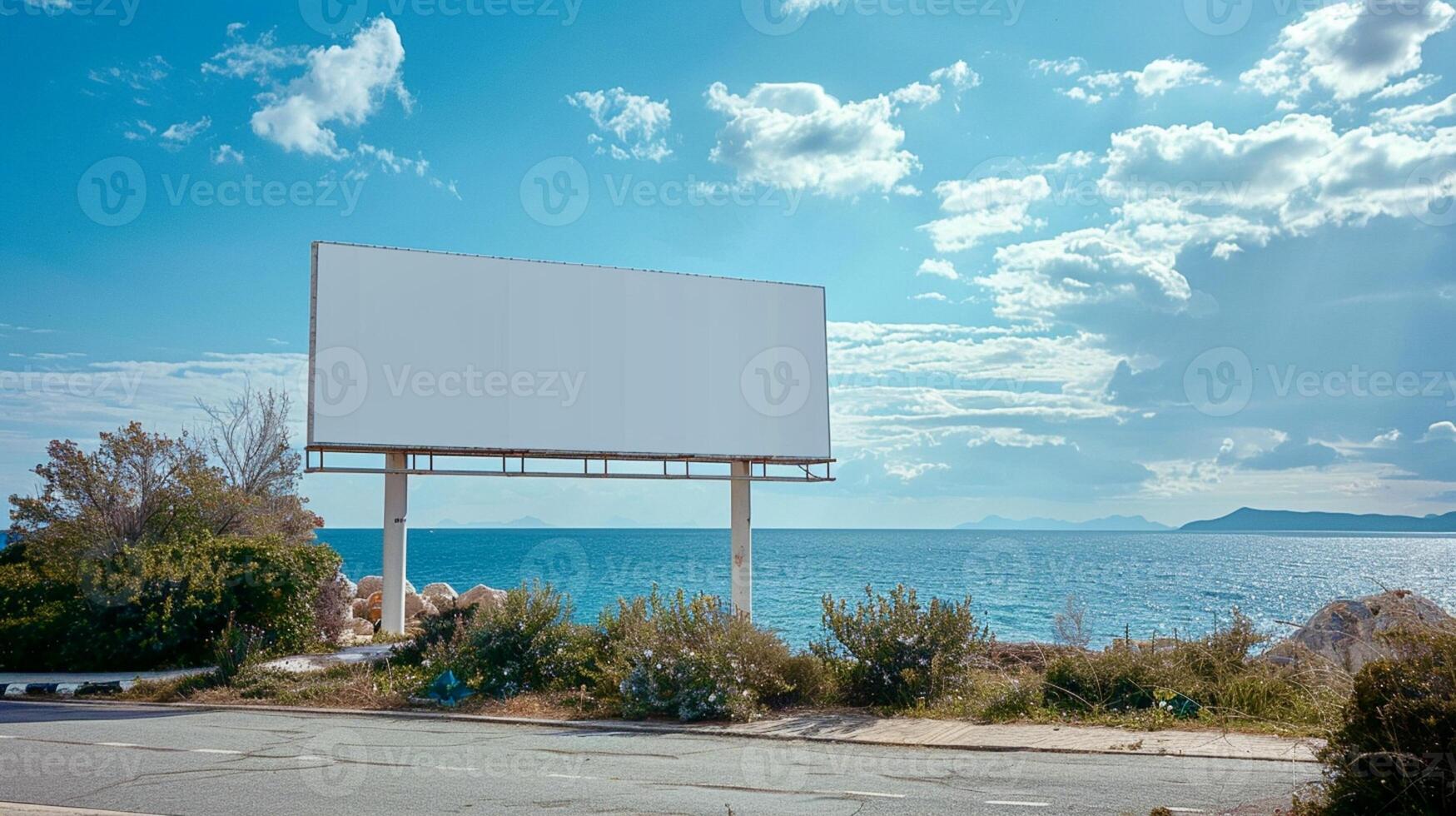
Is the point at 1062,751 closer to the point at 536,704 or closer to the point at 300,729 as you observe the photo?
the point at 536,704

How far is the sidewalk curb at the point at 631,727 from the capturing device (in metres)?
9.30

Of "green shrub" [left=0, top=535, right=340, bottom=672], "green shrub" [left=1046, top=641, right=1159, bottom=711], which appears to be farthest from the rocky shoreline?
"green shrub" [left=1046, top=641, right=1159, bottom=711]

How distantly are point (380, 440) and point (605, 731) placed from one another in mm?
8123

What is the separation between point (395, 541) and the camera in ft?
58.9

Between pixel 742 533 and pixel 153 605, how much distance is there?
1010cm

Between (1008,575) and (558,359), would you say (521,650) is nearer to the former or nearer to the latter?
(558,359)

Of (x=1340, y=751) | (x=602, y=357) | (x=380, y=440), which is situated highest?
(x=602, y=357)

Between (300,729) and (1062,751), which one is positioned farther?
(300,729)

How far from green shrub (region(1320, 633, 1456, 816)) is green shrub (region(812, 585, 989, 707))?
5.73 metres

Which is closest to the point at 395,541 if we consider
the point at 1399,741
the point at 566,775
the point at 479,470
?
the point at 479,470

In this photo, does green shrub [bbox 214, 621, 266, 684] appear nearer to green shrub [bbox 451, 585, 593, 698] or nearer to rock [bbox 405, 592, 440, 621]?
green shrub [bbox 451, 585, 593, 698]

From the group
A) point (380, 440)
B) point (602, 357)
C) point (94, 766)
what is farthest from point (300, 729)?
point (602, 357)

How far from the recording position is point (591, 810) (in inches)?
299

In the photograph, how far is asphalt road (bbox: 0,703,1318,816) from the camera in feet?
25.3
